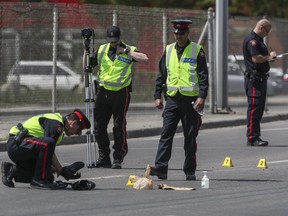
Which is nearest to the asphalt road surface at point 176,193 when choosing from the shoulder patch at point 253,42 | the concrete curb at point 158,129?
the concrete curb at point 158,129

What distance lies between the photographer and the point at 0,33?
68.2ft

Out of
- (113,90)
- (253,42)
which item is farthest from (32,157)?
(253,42)

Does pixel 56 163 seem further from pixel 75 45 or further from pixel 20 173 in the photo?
pixel 75 45

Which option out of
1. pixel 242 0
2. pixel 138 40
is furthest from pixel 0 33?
pixel 242 0

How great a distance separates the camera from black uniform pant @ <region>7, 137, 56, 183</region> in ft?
38.1

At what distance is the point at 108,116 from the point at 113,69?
2.21ft

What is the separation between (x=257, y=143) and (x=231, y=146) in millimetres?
439

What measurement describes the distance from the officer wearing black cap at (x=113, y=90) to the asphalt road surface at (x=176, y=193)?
350 millimetres

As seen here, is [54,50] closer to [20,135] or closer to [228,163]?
[228,163]

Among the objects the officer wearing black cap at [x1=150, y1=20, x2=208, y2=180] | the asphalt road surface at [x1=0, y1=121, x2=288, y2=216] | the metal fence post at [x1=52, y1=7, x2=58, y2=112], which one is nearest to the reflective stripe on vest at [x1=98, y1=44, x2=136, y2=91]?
the asphalt road surface at [x1=0, y1=121, x2=288, y2=216]

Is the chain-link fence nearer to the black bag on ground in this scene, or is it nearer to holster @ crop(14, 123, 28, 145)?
holster @ crop(14, 123, 28, 145)

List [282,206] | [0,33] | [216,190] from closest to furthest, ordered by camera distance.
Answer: [282,206]
[216,190]
[0,33]

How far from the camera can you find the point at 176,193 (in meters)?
11.5

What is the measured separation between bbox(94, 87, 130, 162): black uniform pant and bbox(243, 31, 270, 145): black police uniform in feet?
10.8
